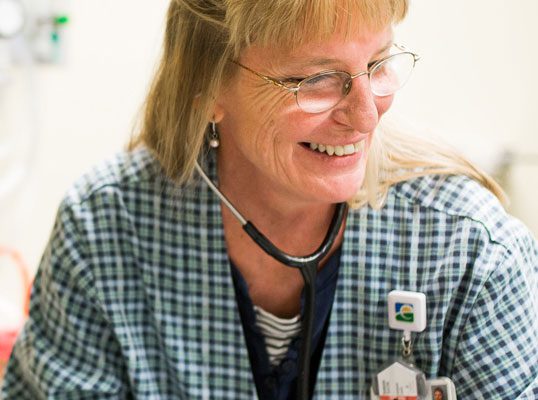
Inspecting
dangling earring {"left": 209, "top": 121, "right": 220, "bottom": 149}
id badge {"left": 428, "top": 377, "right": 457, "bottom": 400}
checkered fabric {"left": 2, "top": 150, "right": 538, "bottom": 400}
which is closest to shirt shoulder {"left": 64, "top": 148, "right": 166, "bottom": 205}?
checkered fabric {"left": 2, "top": 150, "right": 538, "bottom": 400}

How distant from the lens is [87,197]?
1.44 metres

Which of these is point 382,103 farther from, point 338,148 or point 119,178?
point 119,178

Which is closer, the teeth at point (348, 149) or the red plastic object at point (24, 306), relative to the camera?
the teeth at point (348, 149)

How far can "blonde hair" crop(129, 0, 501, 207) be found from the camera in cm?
115

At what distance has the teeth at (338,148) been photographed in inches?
49.4

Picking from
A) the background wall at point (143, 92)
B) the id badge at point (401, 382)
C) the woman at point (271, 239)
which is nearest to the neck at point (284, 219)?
the woman at point (271, 239)

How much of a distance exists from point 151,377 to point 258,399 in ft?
0.61

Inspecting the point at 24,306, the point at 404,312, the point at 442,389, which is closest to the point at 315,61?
the point at 404,312

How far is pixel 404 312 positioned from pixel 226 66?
1.53ft

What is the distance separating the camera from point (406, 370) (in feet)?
4.22

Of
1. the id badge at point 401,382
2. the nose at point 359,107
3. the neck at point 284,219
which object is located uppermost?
the nose at point 359,107

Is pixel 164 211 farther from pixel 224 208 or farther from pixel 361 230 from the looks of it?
pixel 361 230

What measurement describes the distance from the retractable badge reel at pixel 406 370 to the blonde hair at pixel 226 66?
0.56ft

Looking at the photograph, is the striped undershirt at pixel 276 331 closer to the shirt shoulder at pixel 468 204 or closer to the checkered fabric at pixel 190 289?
the checkered fabric at pixel 190 289
